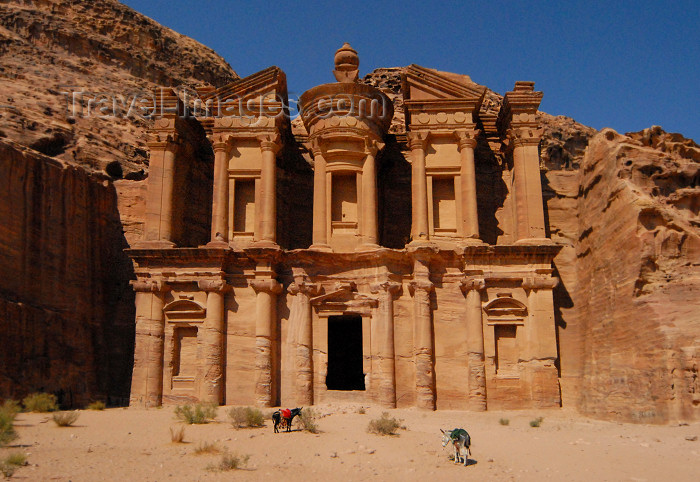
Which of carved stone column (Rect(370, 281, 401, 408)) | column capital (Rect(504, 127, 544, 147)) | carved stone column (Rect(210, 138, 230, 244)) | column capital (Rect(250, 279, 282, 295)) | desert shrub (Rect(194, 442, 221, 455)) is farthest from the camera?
column capital (Rect(504, 127, 544, 147))

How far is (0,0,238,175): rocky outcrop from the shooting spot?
86.9 feet

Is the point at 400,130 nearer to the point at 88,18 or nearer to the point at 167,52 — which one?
the point at 167,52

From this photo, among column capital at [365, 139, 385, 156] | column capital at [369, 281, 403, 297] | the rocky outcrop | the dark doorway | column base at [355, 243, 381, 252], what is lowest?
the dark doorway

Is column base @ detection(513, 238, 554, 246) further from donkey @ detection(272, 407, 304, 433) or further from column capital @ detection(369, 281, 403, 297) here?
donkey @ detection(272, 407, 304, 433)

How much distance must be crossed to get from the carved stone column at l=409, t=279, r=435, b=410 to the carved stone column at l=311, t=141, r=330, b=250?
3233 mm

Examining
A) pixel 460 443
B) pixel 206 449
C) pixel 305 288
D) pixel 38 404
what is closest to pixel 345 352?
pixel 305 288

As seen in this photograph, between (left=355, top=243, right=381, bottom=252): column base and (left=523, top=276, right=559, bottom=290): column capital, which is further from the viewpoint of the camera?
(left=355, top=243, right=381, bottom=252): column base

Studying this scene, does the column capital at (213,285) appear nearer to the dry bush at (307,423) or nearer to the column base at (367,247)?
the column base at (367,247)

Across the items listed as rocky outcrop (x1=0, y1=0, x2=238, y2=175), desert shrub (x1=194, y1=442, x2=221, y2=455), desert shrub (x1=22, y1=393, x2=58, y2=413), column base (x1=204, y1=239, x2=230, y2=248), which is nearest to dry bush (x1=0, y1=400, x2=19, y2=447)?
desert shrub (x1=22, y1=393, x2=58, y2=413)

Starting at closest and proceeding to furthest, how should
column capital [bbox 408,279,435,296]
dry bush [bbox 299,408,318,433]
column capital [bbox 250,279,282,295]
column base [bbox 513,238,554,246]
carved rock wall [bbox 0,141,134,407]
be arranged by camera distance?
dry bush [bbox 299,408,318,433]
carved rock wall [bbox 0,141,134,407]
column capital [bbox 408,279,435,296]
column capital [bbox 250,279,282,295]
column base [bbox 513,238,554,246]

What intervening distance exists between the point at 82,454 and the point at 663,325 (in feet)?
43.0

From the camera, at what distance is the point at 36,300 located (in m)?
19.2

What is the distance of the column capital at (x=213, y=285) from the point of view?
67.1 feet

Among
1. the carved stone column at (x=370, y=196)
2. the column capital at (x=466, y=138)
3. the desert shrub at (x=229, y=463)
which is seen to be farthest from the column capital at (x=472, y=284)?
the desert shrub at (x=229, y=463)
